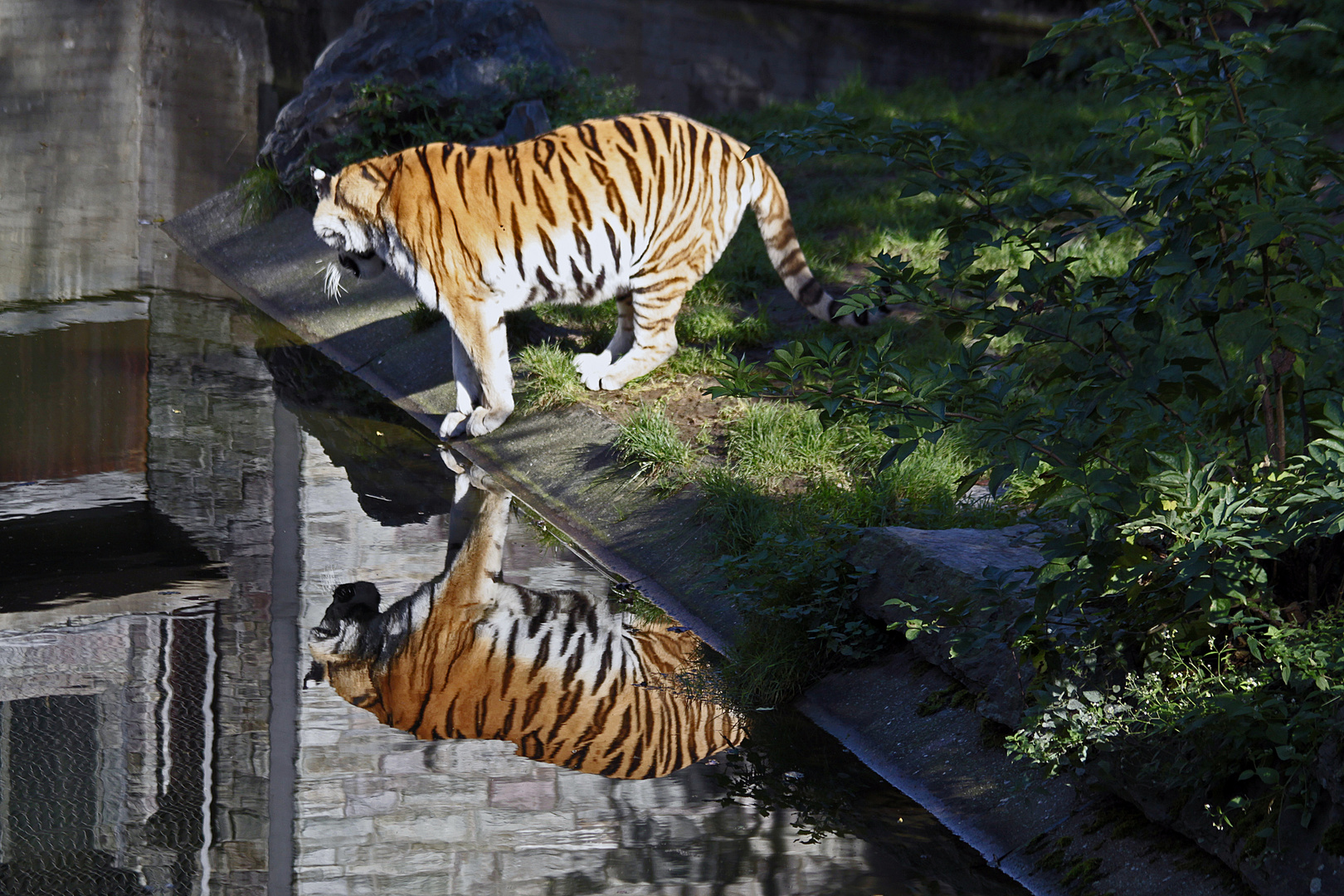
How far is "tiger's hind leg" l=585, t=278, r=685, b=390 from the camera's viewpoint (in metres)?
6.61

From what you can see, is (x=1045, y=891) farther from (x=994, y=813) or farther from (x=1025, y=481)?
(x=1025, y=481)

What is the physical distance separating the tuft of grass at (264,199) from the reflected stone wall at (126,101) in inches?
50.2

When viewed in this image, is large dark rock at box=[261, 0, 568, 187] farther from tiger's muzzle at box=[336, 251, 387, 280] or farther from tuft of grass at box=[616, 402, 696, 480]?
tuft of grass at box=[616, 402, 696, 480]

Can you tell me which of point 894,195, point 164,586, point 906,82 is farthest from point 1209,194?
point 906,82

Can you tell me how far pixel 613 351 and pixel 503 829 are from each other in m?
3.80

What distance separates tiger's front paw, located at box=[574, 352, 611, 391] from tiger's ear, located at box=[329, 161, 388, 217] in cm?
126

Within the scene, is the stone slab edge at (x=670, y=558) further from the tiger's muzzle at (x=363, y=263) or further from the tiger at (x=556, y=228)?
the tiger's muzzle at (x=363, y=263)

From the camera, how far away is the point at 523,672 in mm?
4484

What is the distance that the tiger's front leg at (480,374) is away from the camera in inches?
248

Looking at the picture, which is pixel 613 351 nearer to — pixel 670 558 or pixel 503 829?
pixel 670 558

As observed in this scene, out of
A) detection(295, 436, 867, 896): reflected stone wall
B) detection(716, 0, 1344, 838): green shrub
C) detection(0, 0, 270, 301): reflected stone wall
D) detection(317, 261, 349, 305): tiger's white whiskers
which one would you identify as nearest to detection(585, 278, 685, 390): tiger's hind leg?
detection(317, 261, 349, 305): tiger's white whiskers

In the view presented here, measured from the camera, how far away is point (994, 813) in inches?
141

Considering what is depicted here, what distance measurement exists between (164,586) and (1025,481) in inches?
135

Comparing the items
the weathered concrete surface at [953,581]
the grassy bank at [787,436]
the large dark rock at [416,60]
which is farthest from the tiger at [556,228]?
the large dark rock at [416,60]
